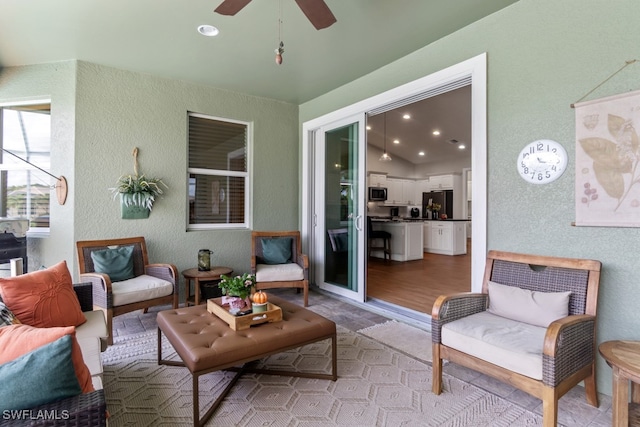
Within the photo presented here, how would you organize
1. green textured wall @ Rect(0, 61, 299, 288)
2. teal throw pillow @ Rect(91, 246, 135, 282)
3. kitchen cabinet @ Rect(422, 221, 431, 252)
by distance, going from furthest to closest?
1. kitchen cabinet @ Rect(422, 221, 431, 252)
2. green textured wall @ Rect(0, 61, 299, 288)
3. teal throw pillow @ Rect(91, 246, 135, 282)

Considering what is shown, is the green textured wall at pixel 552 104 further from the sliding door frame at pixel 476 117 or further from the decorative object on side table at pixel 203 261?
the decorative object on side table at pixel 203 261

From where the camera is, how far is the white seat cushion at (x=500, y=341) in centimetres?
178

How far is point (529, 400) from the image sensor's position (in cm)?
210

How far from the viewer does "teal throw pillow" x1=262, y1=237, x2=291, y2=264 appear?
4.44 meters

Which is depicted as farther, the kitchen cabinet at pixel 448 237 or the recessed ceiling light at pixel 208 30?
the kitchen cabinet at pixel 448 237

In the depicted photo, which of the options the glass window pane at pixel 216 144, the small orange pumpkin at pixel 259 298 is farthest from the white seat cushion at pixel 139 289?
the glass window pane at pixel 216 144

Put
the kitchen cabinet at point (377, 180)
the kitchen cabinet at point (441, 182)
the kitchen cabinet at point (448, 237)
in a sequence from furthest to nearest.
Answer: the kitchen cabinet at point (441, 182) < the kitchen cabinet at point (377, 180) < the kitchen cabinet at point (448, 237)

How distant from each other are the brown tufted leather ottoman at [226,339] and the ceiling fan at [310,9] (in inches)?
79.7

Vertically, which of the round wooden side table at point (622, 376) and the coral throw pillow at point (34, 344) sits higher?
the coral throw pillow at point (34, 344)

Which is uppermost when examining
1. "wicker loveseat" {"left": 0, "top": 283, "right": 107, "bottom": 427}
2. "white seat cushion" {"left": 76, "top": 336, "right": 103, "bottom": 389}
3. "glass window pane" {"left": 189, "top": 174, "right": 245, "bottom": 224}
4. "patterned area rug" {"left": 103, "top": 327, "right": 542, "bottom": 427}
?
"glass window pane" {"left": 189, "top": 174, "right": 245, "bottom": 224}

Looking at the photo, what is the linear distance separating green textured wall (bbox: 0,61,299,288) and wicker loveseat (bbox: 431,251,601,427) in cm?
320

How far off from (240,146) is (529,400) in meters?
4.30

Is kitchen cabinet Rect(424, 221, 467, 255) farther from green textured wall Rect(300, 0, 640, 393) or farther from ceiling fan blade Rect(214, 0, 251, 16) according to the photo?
ceiling fan blade Rect(214, 0, 251, 16)

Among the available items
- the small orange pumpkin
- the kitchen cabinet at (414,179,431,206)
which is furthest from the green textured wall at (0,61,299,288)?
the kitchen cabinet at (414,179,431,206)
